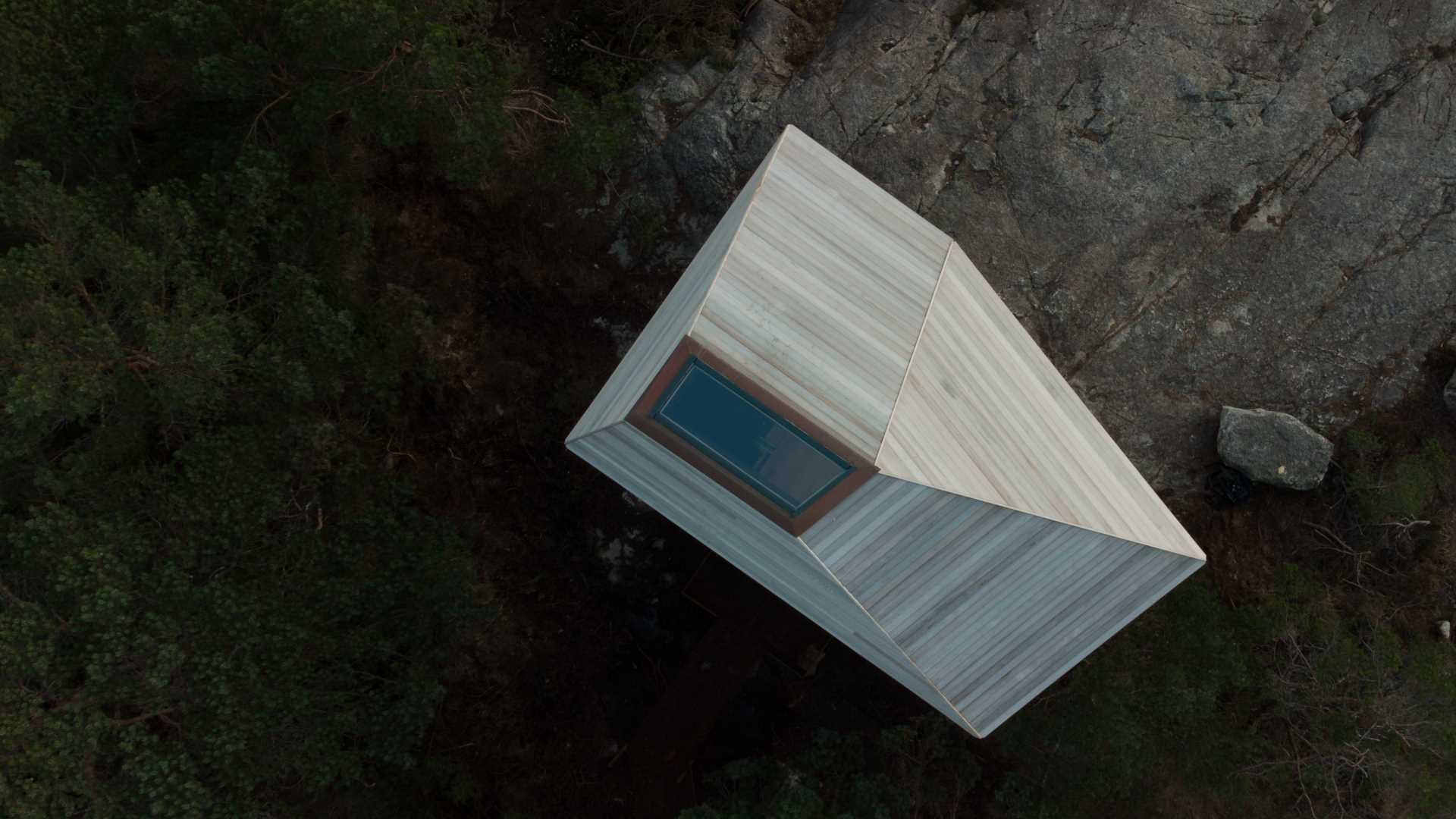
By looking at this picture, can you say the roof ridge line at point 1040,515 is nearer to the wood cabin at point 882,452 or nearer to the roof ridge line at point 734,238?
the wood cabin at point 882,452

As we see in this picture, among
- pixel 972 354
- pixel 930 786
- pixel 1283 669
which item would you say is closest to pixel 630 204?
pixel 972 354

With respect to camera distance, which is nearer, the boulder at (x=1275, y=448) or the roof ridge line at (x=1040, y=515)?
the roof ridge line at (x=1040, y=515)

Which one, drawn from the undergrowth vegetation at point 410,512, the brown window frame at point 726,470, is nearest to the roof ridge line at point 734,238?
the brown window frame at point 726,470

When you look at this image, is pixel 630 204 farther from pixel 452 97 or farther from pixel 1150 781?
pixel 1150 781

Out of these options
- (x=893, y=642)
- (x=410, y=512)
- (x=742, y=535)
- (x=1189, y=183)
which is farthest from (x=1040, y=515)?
(x=410, y=512)

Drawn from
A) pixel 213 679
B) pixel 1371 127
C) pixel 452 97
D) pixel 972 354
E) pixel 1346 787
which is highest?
pixel 1371 127

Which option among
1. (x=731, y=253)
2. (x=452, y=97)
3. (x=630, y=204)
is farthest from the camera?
(x=630, y=204)

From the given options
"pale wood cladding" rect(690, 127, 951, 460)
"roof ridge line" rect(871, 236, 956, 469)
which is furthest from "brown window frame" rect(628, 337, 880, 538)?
"roof ridge line" rect(871, 236, 956, 469)

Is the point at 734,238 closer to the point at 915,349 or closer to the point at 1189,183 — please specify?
the point at 915,349
